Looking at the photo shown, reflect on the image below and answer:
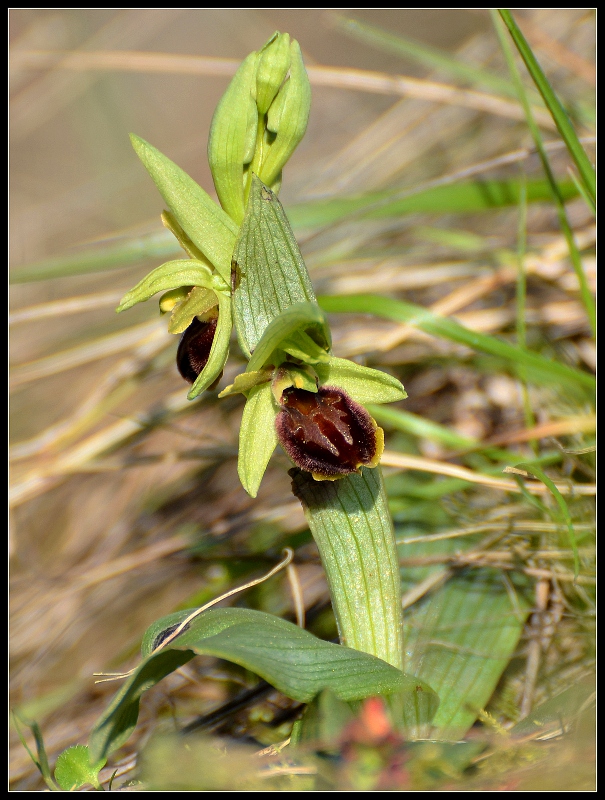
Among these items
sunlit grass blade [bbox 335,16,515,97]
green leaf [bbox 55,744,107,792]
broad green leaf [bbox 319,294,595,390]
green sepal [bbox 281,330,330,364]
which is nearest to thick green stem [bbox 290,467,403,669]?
green sepal [bbox 281,330,330,364]

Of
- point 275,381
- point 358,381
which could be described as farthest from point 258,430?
point 358,381

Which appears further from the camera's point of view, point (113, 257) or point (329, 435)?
point (113, 257)

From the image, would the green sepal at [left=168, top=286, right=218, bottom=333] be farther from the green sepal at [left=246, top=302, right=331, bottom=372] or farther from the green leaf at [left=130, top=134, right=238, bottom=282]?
the green sepal at [left=246, top=302, right=331, bottom=372]

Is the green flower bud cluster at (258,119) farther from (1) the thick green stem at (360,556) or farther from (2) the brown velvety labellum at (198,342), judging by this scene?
(1) the thick green stem at (360,556)

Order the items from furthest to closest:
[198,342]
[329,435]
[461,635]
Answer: [461,635], [198,342], [329,435]

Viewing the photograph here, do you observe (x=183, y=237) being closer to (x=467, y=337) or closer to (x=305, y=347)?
(x=305, y=347)

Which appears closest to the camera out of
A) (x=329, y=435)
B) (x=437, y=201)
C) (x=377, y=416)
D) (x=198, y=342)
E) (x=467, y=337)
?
(x=329, y=435)

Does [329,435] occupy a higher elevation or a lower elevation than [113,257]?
lower

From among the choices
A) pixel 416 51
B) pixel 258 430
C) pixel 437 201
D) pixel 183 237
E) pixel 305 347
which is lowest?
pixel 258 430

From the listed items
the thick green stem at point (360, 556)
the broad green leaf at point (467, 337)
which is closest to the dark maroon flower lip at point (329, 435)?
the thick green stem at point (360, 556)
